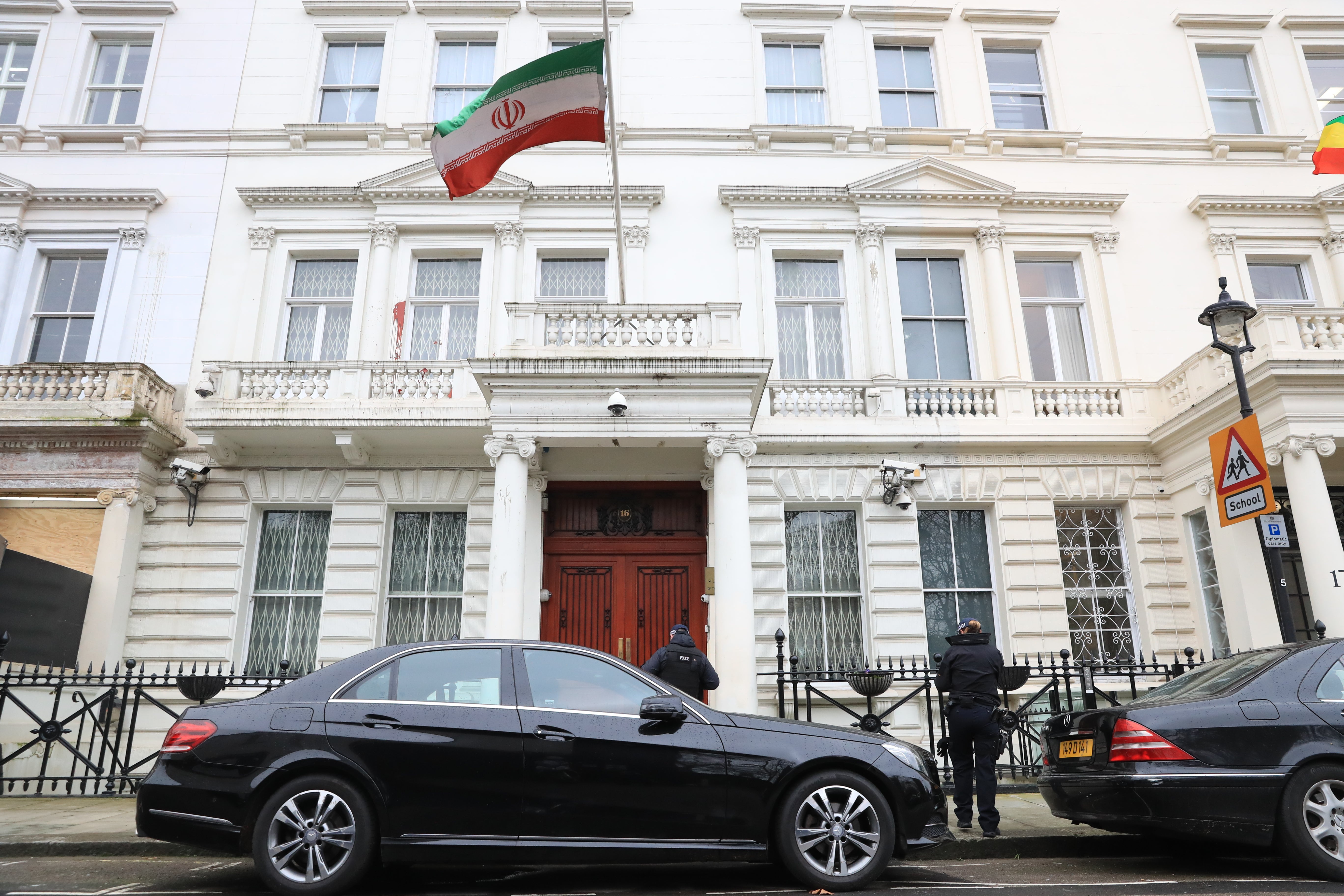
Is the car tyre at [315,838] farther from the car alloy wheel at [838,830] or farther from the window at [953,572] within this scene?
the window at [953,572]

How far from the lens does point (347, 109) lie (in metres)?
16.4

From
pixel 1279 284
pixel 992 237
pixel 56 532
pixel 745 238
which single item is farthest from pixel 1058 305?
pixel 56 532

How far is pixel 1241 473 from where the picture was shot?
29.4ft

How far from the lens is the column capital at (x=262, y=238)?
15156mm

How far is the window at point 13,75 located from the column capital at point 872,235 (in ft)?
46.1

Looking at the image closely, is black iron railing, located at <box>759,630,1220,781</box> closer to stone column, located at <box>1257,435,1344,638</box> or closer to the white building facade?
the white building facade

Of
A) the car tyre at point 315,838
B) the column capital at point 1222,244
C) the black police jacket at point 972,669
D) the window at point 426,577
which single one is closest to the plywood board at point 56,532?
the window at point 426,577

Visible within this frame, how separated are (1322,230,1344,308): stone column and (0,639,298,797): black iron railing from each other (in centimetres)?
1787

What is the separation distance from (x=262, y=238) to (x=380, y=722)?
1235 cm

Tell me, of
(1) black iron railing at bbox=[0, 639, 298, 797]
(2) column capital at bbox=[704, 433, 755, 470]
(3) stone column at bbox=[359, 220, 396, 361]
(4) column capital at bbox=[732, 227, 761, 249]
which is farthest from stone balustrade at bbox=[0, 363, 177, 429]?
(4) column capital at bbox=[732, 227, 761, 249]

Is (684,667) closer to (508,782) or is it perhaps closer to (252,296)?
(508,782)

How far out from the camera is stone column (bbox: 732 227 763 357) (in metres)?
14.6

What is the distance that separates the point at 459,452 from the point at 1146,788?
10672 millimetres

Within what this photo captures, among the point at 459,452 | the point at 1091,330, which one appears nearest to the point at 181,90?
the point at 459,452
